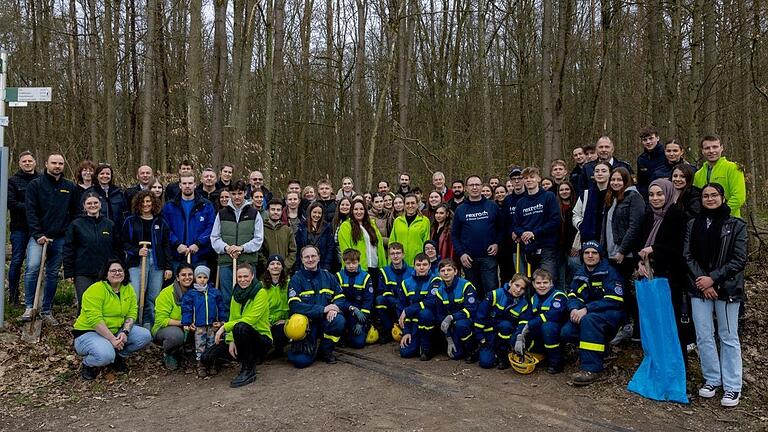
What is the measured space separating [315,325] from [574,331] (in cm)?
295

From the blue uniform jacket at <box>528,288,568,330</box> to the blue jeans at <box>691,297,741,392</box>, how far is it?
1255 millimetres

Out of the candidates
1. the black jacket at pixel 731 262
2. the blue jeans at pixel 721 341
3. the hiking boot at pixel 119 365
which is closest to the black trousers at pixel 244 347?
the hiking boot at pixel 119 365

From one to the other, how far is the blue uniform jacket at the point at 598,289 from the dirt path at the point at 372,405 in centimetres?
78

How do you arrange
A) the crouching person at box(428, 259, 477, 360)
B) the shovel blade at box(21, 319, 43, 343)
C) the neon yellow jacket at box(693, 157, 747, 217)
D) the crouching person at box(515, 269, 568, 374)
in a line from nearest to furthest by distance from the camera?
the neon yellow jacket at box(693, 157, 747, 217)
the crouching person at box(515, 269, 568, 374)
the crouching person at box(428, 259, 477, 360)
the shovel blade at box(21, 319, 43, 343)

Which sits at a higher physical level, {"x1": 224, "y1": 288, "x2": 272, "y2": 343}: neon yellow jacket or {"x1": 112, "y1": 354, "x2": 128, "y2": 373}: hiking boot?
{"x1": 224, "y1": 288, "x2": 272, "y2": 343}: neon yellow jacket

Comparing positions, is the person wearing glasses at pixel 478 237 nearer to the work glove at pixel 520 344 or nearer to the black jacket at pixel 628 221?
the work glove at pixel 520 344

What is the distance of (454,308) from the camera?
692 cm

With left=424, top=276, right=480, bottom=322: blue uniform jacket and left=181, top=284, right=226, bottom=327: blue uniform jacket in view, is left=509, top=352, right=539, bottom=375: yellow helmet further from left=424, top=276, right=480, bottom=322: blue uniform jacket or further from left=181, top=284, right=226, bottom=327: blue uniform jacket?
left=181, top=284, right=226, bottom=327: blue uniform jacket

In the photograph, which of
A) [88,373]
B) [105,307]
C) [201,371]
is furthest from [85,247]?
[201,371]

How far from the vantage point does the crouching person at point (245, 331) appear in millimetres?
6258

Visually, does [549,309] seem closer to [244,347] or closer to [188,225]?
[244,347]

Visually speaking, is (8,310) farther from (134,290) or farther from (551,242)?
(551,242)

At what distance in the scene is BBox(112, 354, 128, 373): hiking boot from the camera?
21.9 ft

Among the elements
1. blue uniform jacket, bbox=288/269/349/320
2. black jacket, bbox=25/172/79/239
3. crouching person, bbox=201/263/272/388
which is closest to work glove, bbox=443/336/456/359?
blue uniform jacket, bbox=288/269/349/320
